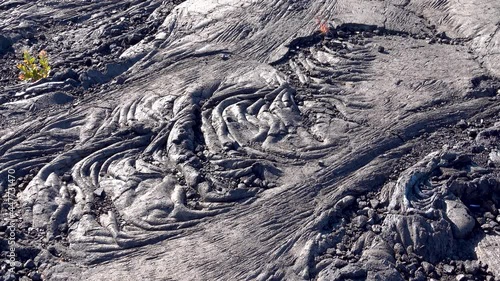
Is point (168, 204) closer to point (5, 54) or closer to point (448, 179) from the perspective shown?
point (448, 179)

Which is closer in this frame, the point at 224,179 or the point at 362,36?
the point at 224,179

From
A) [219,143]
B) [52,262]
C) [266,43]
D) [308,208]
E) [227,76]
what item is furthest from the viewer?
[266,43]

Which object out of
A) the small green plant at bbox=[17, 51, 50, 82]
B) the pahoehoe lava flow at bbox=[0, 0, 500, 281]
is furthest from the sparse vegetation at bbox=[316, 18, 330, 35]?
the small green plant at bbox=[17, 51, 50, 82]

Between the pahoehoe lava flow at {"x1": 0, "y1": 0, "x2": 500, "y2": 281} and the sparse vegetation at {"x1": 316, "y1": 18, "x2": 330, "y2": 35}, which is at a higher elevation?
the sparse vegetation at {"x1": 316, "y1": 18, "x2": 330, "y2": 35}

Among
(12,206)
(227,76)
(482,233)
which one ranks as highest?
(227,76)

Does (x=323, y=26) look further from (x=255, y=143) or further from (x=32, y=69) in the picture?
(x=32, y=69)

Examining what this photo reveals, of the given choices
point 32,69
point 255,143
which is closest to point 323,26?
point 255,143

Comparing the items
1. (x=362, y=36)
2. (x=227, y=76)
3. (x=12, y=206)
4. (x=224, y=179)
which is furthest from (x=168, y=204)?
(x=362, y=36)

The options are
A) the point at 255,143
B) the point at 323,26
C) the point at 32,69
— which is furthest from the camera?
the point at 323,26

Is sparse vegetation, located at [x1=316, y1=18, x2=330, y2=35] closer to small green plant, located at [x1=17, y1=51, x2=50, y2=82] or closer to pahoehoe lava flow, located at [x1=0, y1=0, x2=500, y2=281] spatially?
pahoehoe lava flow, located at [x1=0, y1=0, x2=500, y2=281]
